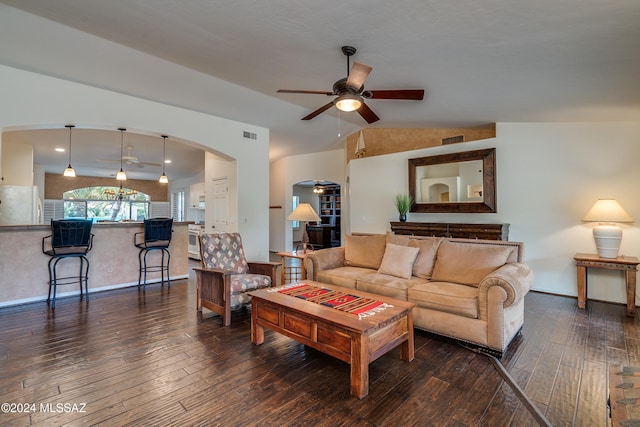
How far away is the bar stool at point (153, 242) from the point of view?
16.3ft

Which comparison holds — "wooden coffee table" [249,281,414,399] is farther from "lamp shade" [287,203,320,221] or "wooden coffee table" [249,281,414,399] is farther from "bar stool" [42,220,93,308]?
"bar stool" [42,220,93,308]

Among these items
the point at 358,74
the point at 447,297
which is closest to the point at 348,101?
the point at 358,74

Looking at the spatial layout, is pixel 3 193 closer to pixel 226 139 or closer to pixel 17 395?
pixel 226 139

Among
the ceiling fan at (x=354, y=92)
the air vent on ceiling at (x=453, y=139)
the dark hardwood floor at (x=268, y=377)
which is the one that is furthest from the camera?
the air vent on ceiling at (x=453, y=139)

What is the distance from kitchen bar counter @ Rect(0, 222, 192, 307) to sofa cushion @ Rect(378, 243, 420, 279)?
13.4 ft

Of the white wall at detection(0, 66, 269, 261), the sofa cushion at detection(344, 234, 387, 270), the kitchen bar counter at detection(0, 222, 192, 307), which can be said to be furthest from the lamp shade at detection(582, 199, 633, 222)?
the kitchen bar counter at detection(0, 222, 192, 307)

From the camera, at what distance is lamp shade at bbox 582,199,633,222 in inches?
150

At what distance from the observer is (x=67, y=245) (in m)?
4.14

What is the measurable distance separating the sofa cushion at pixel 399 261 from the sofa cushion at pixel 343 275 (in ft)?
0.86

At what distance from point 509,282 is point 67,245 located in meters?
5.49

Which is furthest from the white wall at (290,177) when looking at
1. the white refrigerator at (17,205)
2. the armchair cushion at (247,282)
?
the white refrigerator at (17,205)

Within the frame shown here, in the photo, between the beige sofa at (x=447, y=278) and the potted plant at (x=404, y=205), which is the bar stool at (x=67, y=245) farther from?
the potted plant at (x=404, y=205)

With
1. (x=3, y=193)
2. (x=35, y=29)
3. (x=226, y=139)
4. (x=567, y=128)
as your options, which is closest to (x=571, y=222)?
(x=567, y=128)

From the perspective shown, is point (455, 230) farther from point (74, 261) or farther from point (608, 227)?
point (74, 261)
